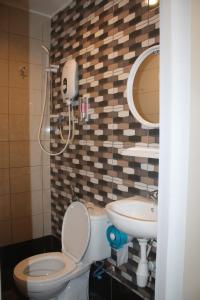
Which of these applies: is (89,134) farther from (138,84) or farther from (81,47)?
(81,47)

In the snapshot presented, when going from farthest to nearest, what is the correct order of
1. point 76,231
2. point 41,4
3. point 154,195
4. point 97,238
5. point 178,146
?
point 41,4 → point 76,231 → point 97,238 → point 154,195 → point 178,146

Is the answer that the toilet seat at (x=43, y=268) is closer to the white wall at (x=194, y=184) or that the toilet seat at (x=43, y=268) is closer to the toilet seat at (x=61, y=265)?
the toilet seat at (x=61, y=265)

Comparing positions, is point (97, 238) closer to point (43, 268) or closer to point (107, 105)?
point (43, 268)

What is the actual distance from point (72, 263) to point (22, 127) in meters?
1.41

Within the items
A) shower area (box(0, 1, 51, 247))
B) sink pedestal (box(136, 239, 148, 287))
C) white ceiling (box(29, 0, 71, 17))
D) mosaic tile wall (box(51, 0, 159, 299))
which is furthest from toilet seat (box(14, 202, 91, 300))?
white ceiling (box(29, 0, 71, 17))

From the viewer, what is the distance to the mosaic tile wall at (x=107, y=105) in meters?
1.53

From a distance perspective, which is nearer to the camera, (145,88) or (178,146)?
(178,146)

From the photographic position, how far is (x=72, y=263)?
1700 mm

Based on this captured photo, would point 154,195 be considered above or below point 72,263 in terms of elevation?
above

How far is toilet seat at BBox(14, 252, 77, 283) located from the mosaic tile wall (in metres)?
0.36

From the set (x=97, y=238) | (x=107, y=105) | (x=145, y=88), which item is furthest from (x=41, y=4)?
(x=97, y=238)

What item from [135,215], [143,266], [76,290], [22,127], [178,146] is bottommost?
[76,290]

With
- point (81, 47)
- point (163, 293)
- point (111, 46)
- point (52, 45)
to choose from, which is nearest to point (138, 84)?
point (111, 46)

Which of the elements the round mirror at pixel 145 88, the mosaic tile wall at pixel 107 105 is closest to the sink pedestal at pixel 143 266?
the mosaic tile wall at pixel 107 105
